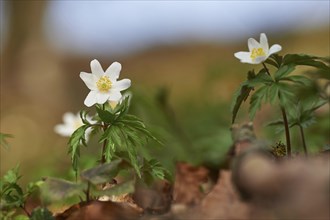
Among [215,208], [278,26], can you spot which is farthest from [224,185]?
[278,26]

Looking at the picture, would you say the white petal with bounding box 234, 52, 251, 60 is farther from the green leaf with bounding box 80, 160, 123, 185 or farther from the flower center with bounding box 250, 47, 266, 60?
the green leaf with bounding box 80, 160, 123, 185

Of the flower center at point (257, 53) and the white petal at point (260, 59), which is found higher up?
the flower center at point (257, 53)

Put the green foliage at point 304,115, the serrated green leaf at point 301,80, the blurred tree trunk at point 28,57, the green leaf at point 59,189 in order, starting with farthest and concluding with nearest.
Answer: the blurred tree trunk at point 28,57 → the green foliage at point 304,115 → the serrated green leaf at point 301,80 → the green leaf at point 59,189

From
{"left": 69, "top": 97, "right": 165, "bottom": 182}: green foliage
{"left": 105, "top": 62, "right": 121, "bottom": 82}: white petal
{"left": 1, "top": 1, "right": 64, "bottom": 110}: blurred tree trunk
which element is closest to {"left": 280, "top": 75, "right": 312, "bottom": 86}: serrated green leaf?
{"left": 69, "top": 97, "right": 165, "bottom": 182}: green foliage

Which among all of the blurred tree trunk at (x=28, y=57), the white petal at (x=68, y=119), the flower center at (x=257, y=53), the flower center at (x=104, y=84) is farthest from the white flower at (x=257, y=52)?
the blurred tree trunk at (x=28, y=57)

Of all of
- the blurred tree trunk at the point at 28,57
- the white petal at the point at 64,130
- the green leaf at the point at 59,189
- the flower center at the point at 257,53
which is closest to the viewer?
the green leaf at the point at 59,189

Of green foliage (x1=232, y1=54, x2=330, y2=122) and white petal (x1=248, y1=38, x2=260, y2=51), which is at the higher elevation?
white petal (x1=248, y1=38, x2=260, y2=51)

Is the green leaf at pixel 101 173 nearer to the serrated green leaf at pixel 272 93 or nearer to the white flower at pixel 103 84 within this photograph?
the white flower at pixel 103 84
